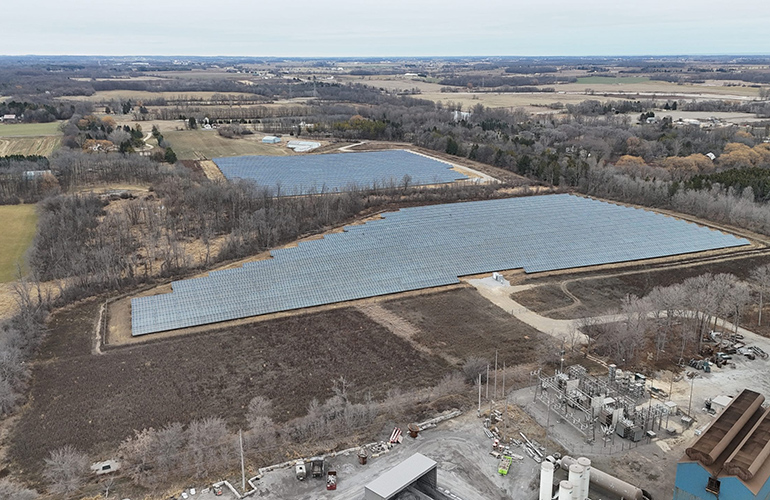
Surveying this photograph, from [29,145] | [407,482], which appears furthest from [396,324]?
[29,145]

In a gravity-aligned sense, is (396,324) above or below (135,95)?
below

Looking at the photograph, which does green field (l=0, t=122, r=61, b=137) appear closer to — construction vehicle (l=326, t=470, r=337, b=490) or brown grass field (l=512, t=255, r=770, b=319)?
brown grass field (l=512, t=255, r=770, b=319)

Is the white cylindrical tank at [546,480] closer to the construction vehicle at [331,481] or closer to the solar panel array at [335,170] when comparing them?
the construction vehicle at [331,481]

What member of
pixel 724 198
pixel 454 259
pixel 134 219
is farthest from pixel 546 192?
pixel 134 219

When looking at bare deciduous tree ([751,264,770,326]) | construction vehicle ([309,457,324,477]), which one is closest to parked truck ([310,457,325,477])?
construction vehicle ([309,457,324,477])

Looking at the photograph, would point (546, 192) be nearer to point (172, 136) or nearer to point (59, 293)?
point (59, 293)

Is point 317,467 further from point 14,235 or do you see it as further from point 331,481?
point 14,235
